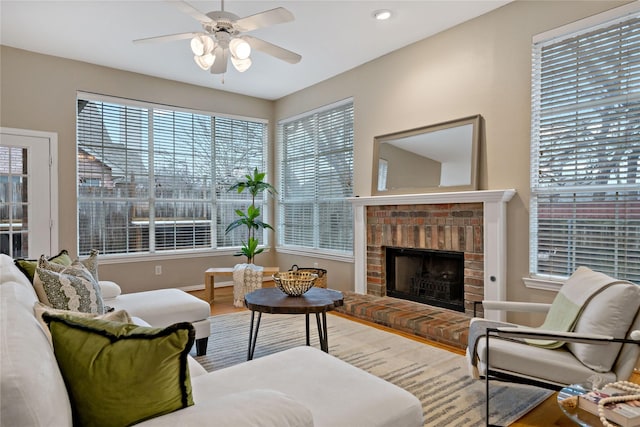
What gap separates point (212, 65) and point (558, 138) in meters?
2.82

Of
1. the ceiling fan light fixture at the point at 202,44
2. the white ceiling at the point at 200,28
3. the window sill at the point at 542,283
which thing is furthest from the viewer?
the white ceiling at the point at 200,28

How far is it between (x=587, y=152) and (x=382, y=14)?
209 centimetres

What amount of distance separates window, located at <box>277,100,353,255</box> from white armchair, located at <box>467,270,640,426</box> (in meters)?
2.99

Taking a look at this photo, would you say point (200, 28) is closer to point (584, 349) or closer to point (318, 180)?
point (318, 180)

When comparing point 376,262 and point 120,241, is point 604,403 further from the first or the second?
point 120,241

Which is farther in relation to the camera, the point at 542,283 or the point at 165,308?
the point at 542,283

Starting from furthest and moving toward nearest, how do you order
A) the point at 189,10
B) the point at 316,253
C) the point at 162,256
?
the point at 316,253 → the point at 162,256 → the point at 189,10

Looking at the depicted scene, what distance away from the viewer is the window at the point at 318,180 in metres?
5.11

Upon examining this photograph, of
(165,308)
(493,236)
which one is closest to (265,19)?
(165,308)

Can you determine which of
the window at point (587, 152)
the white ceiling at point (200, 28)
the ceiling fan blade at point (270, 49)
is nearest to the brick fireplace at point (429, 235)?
the window at point (587, 152)

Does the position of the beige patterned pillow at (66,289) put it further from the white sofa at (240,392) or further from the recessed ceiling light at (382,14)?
the recessed ceiling light at (382,14)

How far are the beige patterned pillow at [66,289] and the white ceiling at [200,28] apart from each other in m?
2.31

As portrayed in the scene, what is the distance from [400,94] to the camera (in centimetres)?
433

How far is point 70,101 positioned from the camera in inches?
181
